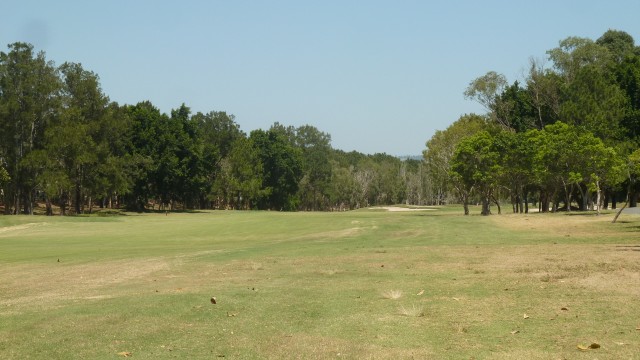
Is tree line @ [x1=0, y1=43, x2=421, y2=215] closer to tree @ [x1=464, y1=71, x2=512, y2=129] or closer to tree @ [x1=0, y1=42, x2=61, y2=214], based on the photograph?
tree @ [x1=0, y1=42, x2=61, y2=214]

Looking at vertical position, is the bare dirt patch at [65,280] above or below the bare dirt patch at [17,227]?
below

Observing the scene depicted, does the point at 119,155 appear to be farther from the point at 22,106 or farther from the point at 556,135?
the point at 556,135

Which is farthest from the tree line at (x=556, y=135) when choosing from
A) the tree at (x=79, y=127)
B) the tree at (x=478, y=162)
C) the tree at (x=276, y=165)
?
the tree at (x=276, y=165)

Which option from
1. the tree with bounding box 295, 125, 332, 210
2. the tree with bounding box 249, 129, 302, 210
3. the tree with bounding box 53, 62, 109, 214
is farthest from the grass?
the tree with bounding box 295, 125, 332, 210

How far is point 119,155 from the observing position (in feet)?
330

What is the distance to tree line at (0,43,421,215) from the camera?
8069cm

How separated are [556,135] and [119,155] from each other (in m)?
64.8

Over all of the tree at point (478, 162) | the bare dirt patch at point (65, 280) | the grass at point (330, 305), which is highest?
the tree at point (478, 162)

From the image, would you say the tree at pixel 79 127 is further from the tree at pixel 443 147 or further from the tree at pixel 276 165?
the tree at pixel 276 165

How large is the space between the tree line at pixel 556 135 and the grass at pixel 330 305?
1300 inches

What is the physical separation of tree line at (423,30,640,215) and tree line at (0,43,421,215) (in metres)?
43.1

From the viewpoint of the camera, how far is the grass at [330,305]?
9.95m

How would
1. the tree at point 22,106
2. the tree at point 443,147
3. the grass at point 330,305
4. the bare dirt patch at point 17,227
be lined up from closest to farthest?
the grass at point 330,305 → the bare dirt patch at point 17,227 → the tree at point 22,106 → the tree at point 443,147

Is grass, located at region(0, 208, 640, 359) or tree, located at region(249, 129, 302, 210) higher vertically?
tree, located at region(249, 129, 302, 210)
